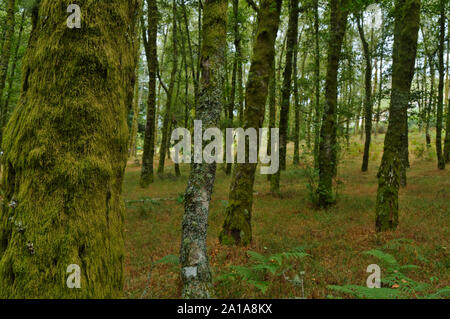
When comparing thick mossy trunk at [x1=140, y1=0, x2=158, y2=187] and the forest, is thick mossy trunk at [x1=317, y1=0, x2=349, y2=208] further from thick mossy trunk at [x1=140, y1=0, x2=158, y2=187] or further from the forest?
thick mossy trunk at [x1=140, y1=0, x2=158, y2=187]

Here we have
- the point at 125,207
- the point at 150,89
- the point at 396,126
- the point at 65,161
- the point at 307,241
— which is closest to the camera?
the point at 65,161

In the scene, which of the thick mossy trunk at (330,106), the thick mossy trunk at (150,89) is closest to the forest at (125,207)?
the thick mossy trunk at (330,106)

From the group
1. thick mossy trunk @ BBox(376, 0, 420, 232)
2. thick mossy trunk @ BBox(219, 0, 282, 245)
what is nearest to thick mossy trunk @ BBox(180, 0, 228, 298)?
thick mossy trunk @ BBox(219, 0, 282, 245)

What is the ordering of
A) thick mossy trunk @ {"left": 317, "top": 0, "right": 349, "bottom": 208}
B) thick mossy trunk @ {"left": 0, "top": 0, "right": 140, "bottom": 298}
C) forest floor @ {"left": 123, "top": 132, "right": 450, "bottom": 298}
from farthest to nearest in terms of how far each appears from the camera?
1. thick mossy trunk @ {"left": 317, "top": 0, "right": 349, "bottom": 208}
2. forest floor @ {"left": 123, "top": 132, "right": 450, "bottom": 298}
3. thick mossy trunk @ {"left": 0, "top": 0, "right": 140, "bottom": 298}

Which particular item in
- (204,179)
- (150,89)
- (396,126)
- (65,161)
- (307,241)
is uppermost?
(150,89)

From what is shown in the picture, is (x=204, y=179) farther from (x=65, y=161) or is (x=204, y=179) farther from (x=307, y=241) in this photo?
(x=307, y=241)

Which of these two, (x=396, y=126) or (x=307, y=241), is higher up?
(x=396, y=126)

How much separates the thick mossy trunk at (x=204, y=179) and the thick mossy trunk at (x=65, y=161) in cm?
135

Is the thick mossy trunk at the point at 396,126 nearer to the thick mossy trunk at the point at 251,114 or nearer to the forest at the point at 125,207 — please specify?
the forest at the point at 125,207

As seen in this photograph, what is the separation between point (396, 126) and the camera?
23.8 feet

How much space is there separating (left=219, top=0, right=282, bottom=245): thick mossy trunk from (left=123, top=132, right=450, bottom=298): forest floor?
17.0 inches

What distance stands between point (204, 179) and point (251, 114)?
3330 millimetres

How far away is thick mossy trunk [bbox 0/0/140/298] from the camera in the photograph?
1773 millimetres

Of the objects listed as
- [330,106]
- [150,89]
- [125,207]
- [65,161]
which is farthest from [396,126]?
[150,89]
